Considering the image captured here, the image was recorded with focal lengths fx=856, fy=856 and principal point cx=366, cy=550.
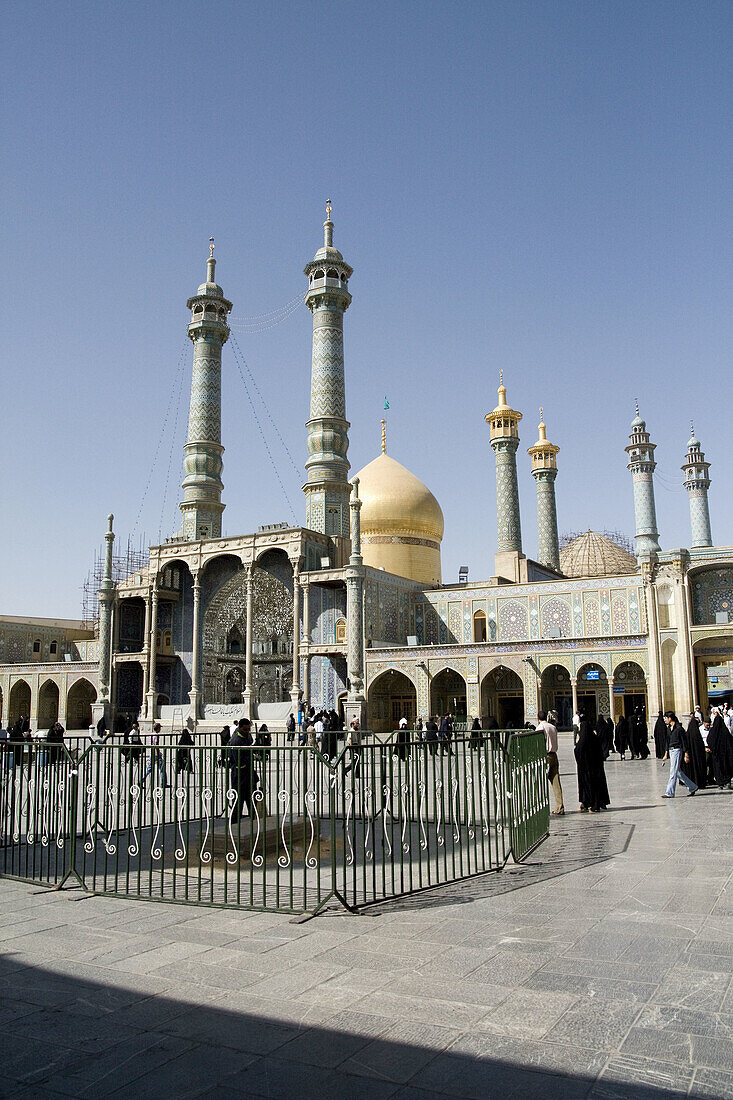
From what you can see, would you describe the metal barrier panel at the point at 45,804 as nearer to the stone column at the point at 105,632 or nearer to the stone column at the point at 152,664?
the stone column at the point at 152,664

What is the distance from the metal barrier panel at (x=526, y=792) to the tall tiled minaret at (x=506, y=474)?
1238 inches

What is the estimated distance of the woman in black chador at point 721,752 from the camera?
1362cm

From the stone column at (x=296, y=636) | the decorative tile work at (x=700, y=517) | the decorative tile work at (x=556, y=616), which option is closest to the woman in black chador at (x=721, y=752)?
the decorative tile work at (x=556, y=616)

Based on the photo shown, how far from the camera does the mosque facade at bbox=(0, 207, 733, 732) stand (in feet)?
101

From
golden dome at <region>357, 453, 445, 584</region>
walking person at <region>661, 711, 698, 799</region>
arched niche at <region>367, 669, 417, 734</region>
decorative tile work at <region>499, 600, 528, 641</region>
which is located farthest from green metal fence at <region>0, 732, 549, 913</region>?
golden dome at <region>357, 453, 445, 584</region>

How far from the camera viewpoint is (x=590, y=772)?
416 inches

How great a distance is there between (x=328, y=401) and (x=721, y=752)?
2755 cm

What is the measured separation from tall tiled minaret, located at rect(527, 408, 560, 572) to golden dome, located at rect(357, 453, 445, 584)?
5.43m

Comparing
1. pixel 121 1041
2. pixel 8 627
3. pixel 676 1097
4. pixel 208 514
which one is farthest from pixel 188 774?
pixel 8 627

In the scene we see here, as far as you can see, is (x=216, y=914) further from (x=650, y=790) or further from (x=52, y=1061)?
(x=650, y=790)

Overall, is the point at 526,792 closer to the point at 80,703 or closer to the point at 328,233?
the point at 328,233

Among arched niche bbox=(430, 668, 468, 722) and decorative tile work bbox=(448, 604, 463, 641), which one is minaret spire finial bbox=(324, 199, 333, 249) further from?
arched niche bbox=(430, 668, 468, 722)

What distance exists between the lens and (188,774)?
6.67 meters

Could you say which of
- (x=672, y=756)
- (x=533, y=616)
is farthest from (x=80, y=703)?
(x=672, y=756)
